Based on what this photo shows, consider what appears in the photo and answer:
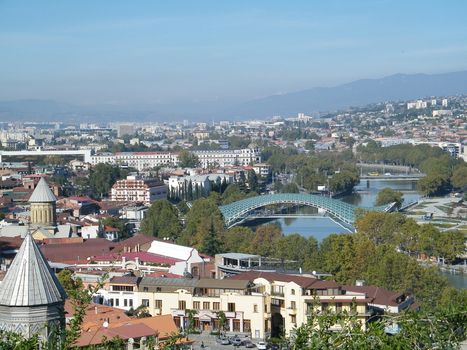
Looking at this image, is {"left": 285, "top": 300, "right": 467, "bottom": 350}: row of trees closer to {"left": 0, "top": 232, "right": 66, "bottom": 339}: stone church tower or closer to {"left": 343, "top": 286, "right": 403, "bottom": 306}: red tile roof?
{"left": 0, "top": 232, "right": 66, "bottom": 339}: stone church tower

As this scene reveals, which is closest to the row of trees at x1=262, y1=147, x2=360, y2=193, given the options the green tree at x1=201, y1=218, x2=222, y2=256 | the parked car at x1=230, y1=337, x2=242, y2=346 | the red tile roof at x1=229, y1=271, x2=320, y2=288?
the green tree at x1=201, y1=218, x2=222, y2=256

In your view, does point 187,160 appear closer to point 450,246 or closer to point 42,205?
point 450,246

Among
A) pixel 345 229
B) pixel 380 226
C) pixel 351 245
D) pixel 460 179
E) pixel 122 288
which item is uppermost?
pixel 122 288

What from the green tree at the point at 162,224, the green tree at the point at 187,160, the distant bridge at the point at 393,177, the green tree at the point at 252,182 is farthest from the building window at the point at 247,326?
the green tree at the point at 187,160

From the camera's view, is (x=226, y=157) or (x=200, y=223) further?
(x=226, y=157)

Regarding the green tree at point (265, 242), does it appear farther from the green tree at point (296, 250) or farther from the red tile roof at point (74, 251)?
the red tile roof at point (74, 251)

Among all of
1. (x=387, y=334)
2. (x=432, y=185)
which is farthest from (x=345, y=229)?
(x=387, y=334)
